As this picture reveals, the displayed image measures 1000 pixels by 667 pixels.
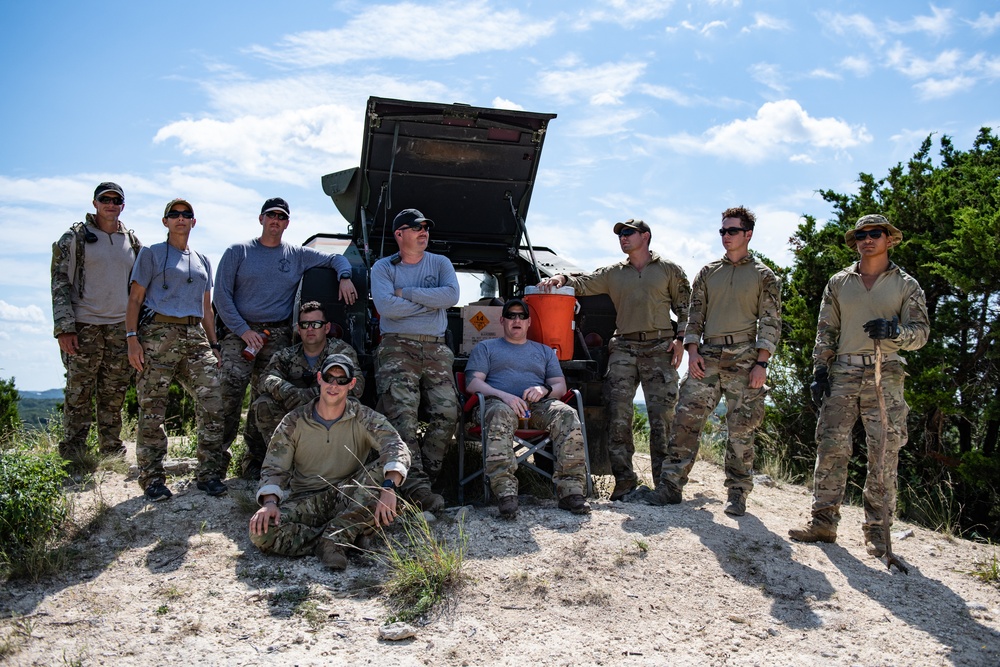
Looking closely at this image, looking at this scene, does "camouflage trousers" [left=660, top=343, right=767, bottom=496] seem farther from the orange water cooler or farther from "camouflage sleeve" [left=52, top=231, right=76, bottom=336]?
"camouflage sleeve" [left=52, top=231, right=76, bottom=336]

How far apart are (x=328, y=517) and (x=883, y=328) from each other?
137 inches

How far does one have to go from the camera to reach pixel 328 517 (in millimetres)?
5066

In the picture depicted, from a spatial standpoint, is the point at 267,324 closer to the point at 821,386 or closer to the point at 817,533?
the point at 821,386

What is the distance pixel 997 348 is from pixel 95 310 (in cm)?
718

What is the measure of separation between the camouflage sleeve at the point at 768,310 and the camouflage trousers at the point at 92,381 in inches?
181

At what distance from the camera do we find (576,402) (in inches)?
254

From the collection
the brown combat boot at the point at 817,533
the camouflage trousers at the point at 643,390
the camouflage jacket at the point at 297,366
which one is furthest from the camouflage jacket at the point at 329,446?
the brown combat boot at the point at 817,533

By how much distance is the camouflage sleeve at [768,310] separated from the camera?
5.75m

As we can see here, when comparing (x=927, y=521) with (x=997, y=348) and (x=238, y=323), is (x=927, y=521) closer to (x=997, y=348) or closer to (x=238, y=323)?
(x=997, y=348)

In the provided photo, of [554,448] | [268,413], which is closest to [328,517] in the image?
[268,413]

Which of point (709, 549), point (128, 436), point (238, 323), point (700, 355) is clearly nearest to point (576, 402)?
point (700, 355)

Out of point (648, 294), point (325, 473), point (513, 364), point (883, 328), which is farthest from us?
point (648, 294)

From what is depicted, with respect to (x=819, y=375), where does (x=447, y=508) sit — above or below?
below

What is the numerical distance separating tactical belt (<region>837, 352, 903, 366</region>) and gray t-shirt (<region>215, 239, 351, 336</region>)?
3485 mm
